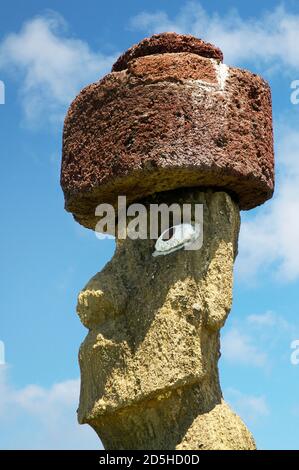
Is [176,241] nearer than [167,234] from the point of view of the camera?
Yes

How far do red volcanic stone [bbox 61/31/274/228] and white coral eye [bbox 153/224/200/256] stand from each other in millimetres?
361

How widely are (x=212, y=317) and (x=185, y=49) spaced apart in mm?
2409

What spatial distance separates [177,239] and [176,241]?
20mm

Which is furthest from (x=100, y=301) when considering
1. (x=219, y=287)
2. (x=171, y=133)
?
(x=171, y=133)

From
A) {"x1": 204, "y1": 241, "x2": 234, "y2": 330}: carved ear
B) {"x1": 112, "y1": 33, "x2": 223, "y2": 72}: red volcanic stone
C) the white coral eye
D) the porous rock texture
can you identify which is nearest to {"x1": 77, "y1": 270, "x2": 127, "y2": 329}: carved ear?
the porous rock texture

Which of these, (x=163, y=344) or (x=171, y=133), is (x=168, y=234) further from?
(x=163, y=344)

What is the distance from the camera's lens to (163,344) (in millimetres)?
8008

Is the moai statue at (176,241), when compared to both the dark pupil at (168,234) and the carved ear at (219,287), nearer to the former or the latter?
the carved ear at (219,287)

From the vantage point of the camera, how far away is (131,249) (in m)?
8.65
